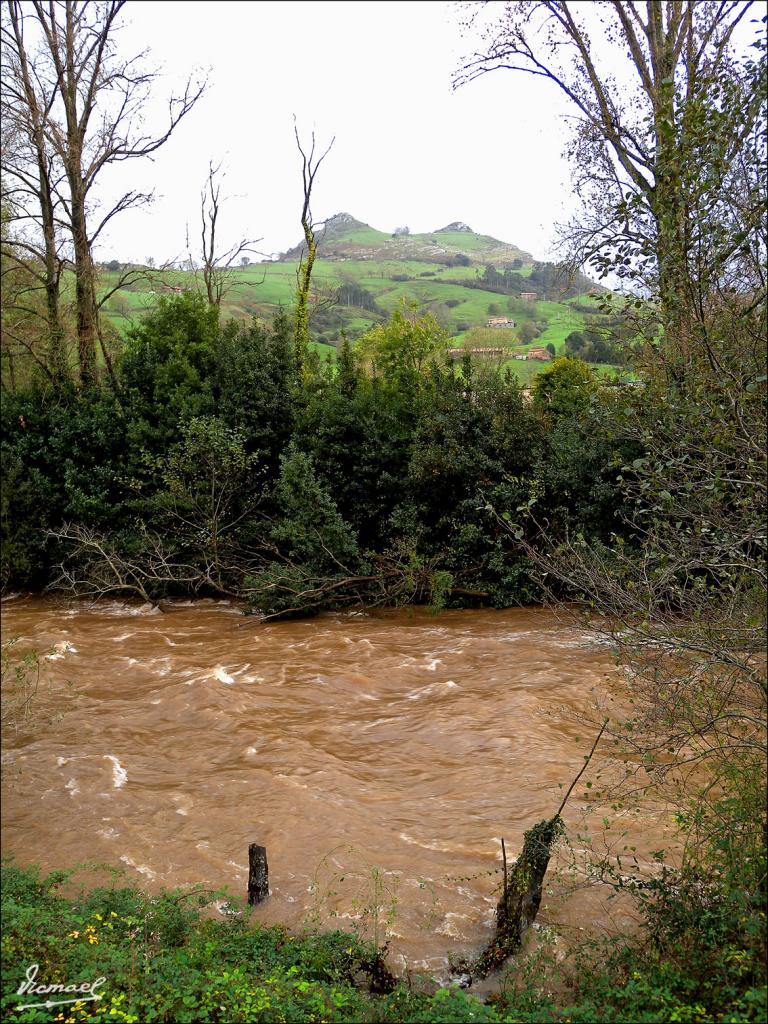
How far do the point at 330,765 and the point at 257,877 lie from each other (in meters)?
3.07

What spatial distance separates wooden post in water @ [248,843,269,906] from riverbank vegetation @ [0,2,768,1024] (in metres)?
0.52

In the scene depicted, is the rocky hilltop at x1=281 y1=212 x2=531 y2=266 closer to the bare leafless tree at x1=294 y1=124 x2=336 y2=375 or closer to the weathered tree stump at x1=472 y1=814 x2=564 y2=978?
the bare leafless tree at x1=294 y1=124 x2=336 y2=375

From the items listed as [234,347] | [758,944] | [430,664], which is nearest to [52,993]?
[758,944]

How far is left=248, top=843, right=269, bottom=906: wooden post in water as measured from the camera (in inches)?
255

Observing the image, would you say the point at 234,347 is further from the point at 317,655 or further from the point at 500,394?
the point at 317,655

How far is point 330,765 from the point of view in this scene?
955cm

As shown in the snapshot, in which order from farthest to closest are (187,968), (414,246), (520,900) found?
(414,246) → (520,900) → (187,968)

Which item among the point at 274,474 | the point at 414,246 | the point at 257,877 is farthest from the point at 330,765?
the point at 414,246

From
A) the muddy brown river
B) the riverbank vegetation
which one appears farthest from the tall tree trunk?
the muddy brown river

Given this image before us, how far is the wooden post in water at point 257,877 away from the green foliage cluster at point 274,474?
31.7 feet

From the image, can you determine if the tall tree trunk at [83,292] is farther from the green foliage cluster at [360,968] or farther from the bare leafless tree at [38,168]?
the green foliage cluster at [360,968]

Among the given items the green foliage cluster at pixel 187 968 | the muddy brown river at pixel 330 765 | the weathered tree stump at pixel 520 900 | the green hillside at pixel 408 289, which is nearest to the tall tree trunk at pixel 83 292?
the green hillside at pixel 408 289

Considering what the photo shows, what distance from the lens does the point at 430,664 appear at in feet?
43.4

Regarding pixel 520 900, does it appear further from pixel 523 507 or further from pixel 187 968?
pixel 523 507
